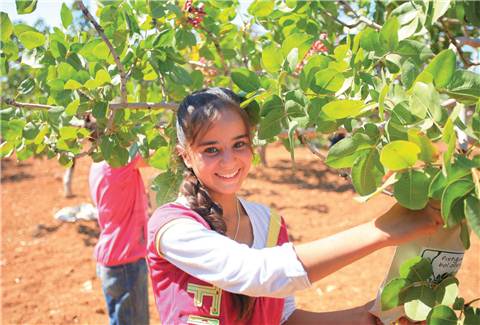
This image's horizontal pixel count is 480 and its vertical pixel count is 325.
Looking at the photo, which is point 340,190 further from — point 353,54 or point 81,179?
point 353,54

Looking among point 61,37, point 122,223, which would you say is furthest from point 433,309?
point 122,223

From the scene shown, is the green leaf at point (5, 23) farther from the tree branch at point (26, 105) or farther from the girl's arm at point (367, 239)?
the girl's arm at point (367, 239)

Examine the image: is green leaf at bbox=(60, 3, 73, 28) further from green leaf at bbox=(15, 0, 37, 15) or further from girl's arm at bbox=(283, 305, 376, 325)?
girl's arm at bbox=(283, 305, 376, 325)

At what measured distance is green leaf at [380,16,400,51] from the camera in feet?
3.89

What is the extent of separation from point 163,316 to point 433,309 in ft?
2.43

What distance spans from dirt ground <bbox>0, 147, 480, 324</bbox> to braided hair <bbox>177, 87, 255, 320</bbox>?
10.2 ft

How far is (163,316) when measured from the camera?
1438mm

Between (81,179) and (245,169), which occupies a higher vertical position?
(245,169)

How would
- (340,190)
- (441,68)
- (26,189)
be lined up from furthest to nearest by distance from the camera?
(26,189), (340,190), (441,68)

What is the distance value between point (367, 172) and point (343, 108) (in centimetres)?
13

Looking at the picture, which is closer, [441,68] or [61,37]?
[441,68]

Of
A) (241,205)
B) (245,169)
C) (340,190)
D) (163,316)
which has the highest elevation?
(245,169)

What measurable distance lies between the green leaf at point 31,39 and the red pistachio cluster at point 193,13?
53 centimetres

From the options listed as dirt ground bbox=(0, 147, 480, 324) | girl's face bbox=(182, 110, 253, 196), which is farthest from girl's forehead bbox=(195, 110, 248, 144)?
dirt ground bbox=(0, 147, 480, 324)
